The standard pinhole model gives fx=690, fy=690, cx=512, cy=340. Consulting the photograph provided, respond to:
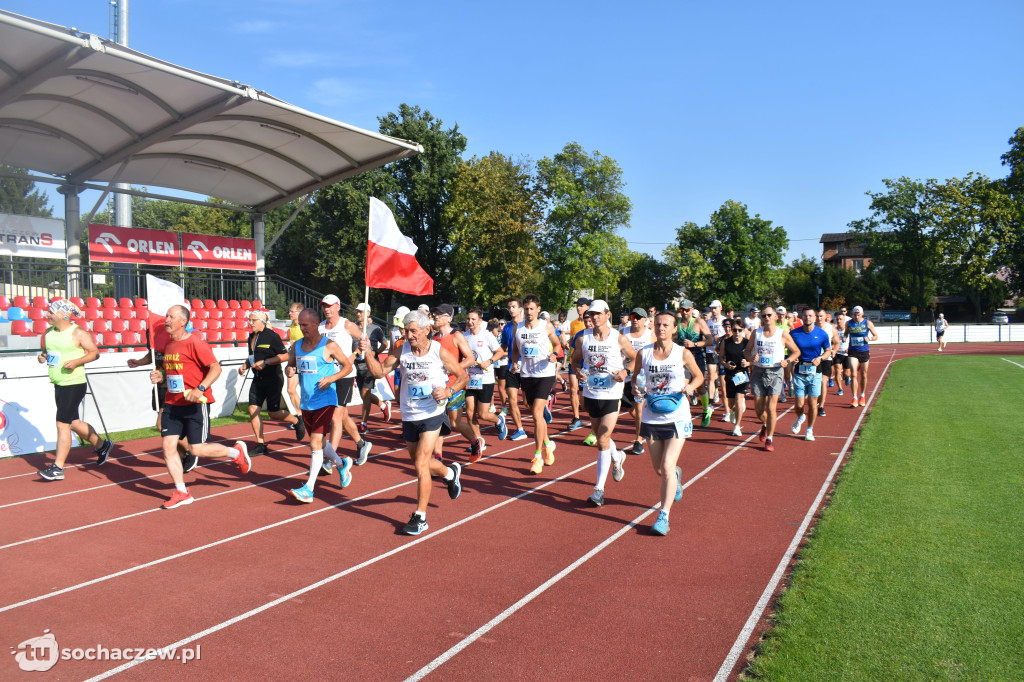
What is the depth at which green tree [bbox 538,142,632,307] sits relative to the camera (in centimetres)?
4966

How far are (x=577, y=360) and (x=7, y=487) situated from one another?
7.21 m

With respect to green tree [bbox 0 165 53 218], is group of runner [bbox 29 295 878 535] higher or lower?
lower

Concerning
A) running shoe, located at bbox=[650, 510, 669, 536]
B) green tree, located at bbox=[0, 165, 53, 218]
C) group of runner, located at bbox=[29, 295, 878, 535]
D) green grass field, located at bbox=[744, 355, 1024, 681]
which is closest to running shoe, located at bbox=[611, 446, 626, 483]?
group of runner, located at bbox=[29, 295, 878, 535]

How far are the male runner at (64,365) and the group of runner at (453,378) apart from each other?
2 cm

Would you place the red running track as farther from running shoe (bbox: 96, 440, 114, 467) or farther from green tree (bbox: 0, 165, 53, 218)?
green tree (bbox: 0, 165, 53, 218)

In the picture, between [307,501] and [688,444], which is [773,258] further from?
[307,501]

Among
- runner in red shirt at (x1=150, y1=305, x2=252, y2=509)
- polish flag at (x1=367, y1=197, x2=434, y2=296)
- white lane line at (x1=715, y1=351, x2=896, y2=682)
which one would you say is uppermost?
polish flag at (x1=367, y1=197, x2=434, y2=296)

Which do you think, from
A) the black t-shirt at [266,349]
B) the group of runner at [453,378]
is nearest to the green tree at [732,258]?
the group of runner at [453,378]

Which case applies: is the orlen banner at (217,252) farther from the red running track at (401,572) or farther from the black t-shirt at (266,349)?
the red running track at (401,572)

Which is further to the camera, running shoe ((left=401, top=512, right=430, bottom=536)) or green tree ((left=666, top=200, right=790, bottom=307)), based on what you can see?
green tree ((left=666, top=200, right=790, bottom=307))

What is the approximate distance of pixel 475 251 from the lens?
4600cm

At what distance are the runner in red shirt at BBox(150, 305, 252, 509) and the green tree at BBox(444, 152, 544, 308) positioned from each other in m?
36.8

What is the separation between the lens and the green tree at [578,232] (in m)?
49.7

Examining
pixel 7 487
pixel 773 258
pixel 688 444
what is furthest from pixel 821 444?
pixel 773 258
